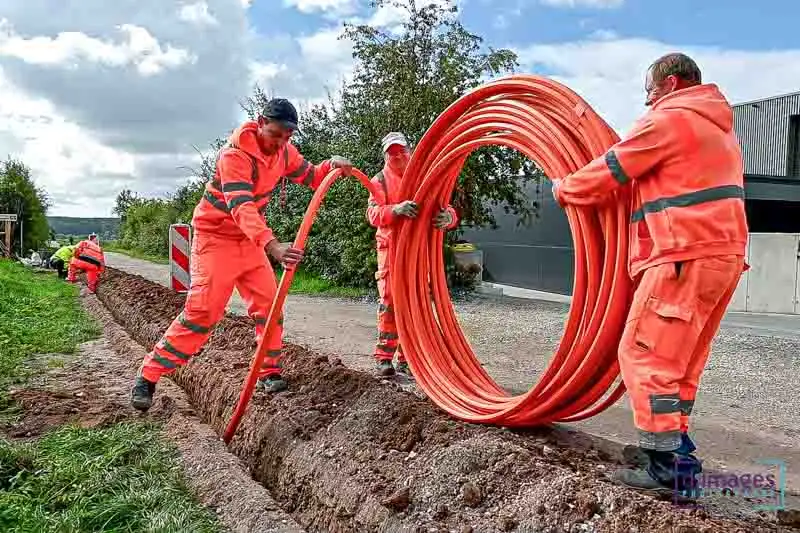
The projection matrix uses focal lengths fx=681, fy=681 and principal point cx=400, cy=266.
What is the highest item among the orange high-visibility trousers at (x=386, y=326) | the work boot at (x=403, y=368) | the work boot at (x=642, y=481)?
the orange high-visibility trousers at (x=386, y=326)

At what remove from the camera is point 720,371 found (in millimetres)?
6520

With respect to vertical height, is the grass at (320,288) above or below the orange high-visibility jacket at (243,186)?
below

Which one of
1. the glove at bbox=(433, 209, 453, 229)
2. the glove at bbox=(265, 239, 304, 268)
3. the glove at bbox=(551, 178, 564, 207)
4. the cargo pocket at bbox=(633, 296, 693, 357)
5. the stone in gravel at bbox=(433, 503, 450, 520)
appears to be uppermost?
the glove at bbox=(551, 178, 564, 207)

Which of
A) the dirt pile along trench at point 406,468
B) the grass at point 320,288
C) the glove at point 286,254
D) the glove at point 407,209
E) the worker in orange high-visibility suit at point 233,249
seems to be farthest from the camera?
the grass at point 320,288

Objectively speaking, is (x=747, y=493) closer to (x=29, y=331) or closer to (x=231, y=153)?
(x=231, y=153)

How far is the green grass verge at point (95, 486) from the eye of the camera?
2934 mm

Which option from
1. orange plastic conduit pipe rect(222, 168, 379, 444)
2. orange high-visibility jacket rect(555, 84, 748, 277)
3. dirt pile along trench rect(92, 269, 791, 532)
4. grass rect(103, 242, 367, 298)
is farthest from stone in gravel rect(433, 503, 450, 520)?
grass rect(103, 242, 367, 298)

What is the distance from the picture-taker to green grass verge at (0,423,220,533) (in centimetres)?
293

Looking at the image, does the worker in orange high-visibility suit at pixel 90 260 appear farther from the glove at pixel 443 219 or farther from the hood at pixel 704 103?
the hood at pixel 704 103

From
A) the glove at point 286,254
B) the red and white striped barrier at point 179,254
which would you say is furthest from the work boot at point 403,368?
the red and white striped barrier at point 179,254

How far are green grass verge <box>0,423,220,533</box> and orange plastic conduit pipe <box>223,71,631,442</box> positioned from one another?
686 millimetres

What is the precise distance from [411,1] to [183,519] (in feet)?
36.9

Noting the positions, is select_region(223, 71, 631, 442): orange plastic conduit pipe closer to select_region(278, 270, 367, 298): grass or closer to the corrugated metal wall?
select_region(278, 270, 367, 298): grass

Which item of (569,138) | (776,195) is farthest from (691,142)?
(776,195)
